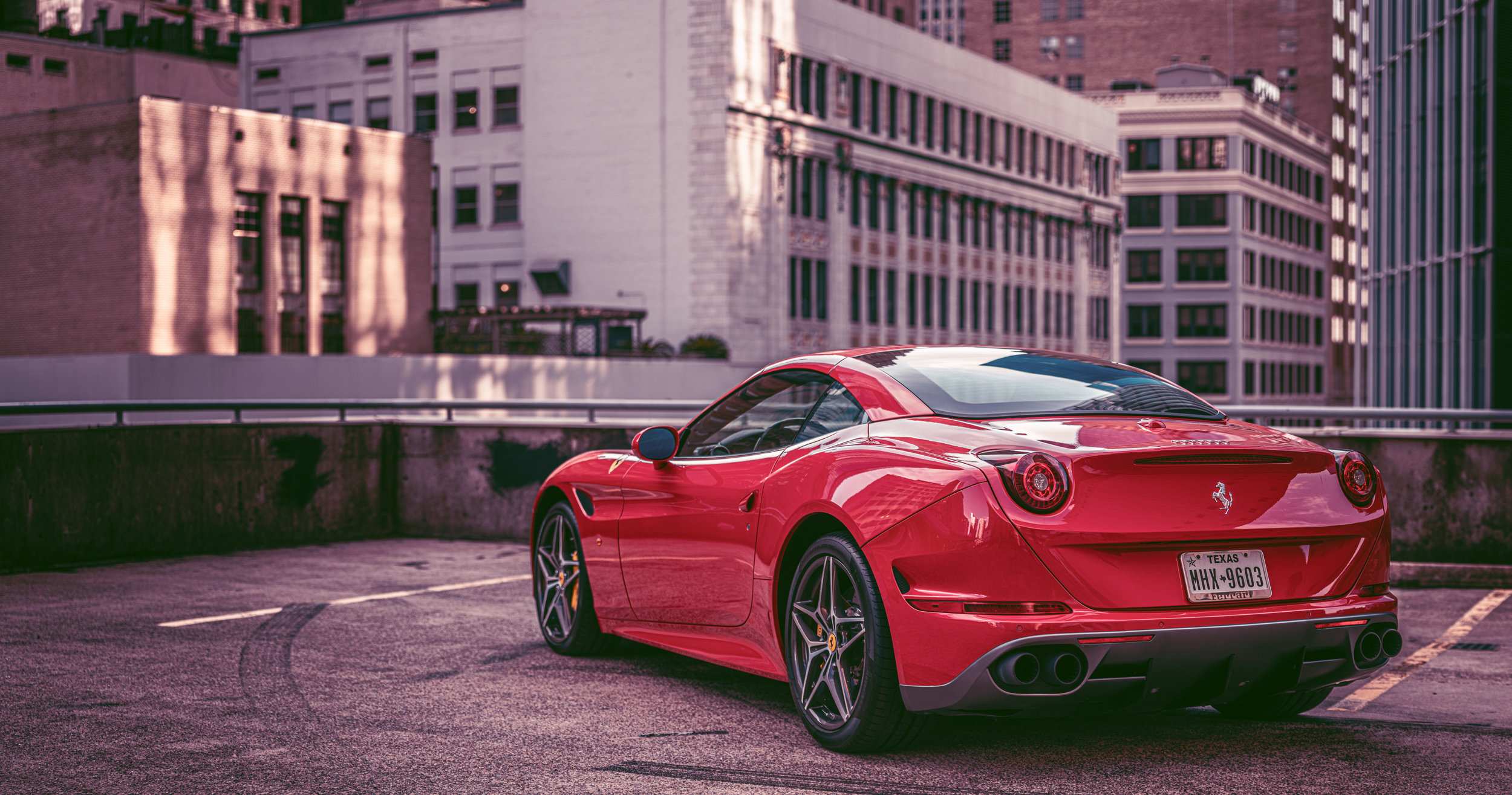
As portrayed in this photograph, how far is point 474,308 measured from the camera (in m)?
48.0

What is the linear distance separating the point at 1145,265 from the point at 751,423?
9103cm

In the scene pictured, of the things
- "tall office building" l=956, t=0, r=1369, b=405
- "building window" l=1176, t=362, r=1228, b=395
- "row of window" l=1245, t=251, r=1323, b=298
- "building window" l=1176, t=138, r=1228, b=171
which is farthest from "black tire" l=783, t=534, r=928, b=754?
"tall office building" l=956, t=0, r=1369, b=405

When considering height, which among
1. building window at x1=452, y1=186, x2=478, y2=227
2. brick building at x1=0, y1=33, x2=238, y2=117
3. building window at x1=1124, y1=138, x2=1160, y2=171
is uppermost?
building window at x1=1124, y1=138, x2=1160, y2=171

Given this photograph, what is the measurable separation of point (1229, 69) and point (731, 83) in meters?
64.5

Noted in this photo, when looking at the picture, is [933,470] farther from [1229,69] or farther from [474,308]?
[1229,69]

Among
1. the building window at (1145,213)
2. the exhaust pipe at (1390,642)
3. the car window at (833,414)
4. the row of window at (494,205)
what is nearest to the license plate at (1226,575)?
the exhaust pipe at (1390,642)

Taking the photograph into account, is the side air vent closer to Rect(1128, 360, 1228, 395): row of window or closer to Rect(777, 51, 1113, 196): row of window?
Rect(777, 51, 1113, 196): row of window

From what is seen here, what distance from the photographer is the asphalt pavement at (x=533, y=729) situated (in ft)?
16.8

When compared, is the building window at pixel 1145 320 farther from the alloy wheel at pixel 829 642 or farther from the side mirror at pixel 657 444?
the alloy wheel at pixel 829 642

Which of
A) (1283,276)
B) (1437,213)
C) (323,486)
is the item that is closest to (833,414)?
(323,486)

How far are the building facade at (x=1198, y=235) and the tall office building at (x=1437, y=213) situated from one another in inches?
1830

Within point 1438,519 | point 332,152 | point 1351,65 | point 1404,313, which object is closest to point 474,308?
point 332,152

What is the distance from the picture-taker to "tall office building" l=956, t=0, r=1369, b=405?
10825cm

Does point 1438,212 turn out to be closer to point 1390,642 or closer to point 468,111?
point 468,111
